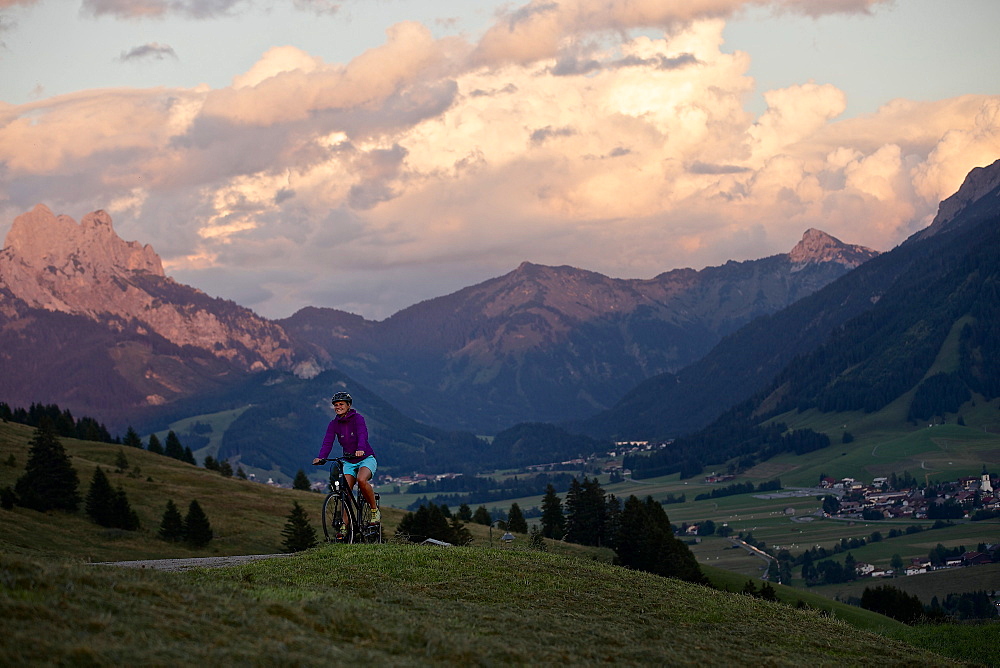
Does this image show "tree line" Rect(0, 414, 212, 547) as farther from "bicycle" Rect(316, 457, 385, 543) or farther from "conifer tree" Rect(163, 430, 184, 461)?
"conifer tree" Rect(163, 430, 184, 461)

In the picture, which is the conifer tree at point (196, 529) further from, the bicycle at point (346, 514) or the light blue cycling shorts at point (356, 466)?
the light blue cycling shorts at point (356, 466)

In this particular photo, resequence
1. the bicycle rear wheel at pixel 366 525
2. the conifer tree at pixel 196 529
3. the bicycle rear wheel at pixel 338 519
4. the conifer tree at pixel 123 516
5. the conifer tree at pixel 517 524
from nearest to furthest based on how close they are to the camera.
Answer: the bicycle rear wheel at pixel 338 519
the bicycle rear wheel at pixel 366 525
the conifer tree at pixel 123 516
the conifer tree at pixel 196 529
the conifer tree at pixel 517 524

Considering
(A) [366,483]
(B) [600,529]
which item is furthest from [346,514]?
(B) [600,529]

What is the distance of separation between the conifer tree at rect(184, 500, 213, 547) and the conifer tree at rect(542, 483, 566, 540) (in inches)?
1745

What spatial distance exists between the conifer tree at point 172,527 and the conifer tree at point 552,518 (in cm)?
4613

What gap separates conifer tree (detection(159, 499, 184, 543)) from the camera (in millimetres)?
71062

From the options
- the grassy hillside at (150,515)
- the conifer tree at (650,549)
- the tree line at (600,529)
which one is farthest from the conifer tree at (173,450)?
the conifer tree at (650,549)

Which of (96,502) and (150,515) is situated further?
(150,515)

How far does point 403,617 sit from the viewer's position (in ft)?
58.7

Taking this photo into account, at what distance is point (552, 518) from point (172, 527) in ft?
163

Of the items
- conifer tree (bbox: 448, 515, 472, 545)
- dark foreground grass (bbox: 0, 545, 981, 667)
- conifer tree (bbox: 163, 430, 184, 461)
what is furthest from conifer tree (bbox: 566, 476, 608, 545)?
conifer tree (bbox: 163, 430, 184, 461)

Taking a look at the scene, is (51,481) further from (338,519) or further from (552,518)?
(552,518)

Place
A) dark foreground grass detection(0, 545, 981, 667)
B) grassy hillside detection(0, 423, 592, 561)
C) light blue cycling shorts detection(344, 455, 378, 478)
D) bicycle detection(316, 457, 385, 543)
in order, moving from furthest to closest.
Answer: grassy hillside detection(0, 423, 592, 561) < bicycle detection(316, 457, 385, 543) < light blue cycling shorts detection(344, 455, 378, 478) < dark foreground grass detection(0, 545, 981, 667)

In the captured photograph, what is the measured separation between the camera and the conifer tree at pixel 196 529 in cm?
7181
